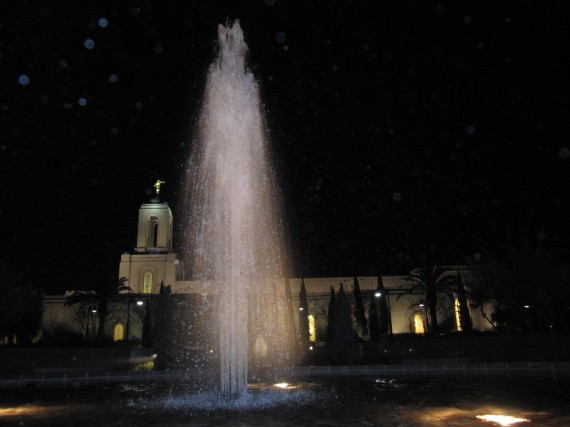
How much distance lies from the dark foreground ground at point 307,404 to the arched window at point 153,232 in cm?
3118

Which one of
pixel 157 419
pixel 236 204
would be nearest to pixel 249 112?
pixel 236 204

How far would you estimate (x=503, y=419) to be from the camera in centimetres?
796

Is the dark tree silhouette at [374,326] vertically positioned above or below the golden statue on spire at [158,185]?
below

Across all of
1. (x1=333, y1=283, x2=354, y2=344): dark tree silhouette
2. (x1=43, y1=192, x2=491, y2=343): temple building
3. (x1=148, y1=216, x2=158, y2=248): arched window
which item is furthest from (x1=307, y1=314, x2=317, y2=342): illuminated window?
(x1=333, y1=283, x2=354, y2=344): dark tree silhouette

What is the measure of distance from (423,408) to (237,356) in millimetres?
5274

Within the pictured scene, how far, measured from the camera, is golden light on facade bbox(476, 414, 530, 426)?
7676 millimetres

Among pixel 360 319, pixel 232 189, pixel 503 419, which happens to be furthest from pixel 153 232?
pixel 503 419

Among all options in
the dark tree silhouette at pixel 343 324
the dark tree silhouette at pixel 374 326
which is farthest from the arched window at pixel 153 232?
the dark tree silhouette at pixel 343 324

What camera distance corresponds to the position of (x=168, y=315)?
93.8ft

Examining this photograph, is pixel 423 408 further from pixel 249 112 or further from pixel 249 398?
pixel 249 112

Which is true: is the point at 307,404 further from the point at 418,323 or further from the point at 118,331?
the point at 118,331

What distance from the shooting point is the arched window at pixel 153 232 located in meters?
44.5

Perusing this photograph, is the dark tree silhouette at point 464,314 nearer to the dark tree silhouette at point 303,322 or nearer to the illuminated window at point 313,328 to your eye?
the dark tree silhouette at point 303,322

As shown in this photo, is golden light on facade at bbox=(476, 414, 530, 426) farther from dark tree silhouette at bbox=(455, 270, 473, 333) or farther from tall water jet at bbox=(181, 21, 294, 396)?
dark tree silhouette at bbox=(455, 270, 473, 333)
